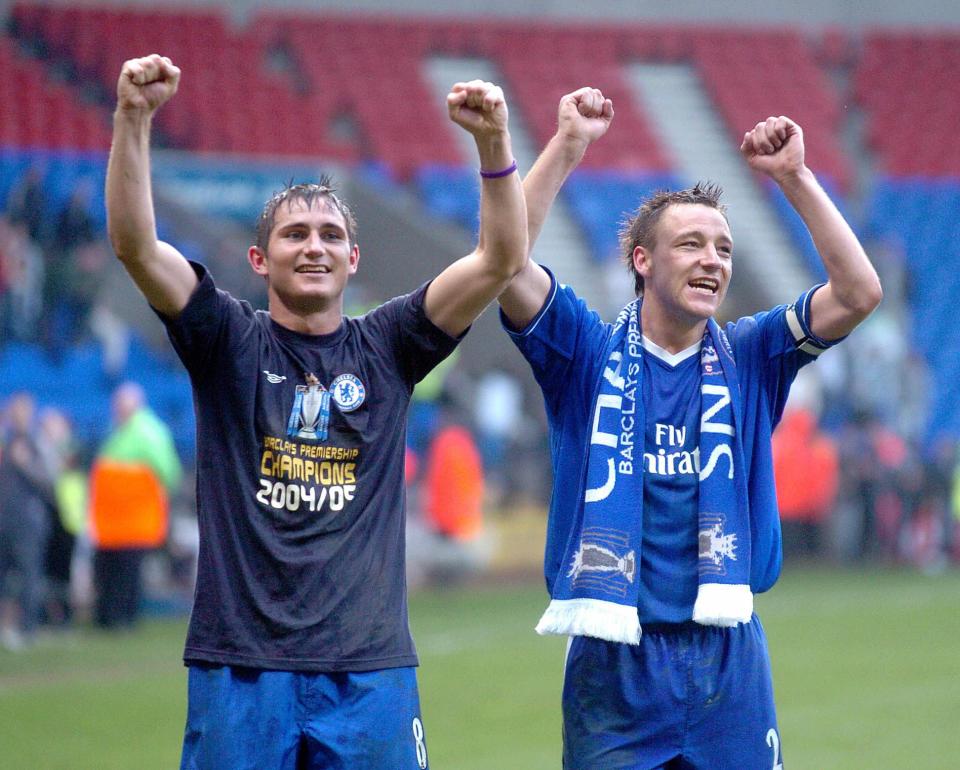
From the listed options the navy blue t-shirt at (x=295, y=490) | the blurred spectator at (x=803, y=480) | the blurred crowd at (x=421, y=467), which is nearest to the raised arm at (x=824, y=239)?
the navy blue t-shirt at (x=295, y=490)

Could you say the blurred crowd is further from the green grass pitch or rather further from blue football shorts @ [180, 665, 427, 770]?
blue football shorts @ [180, 665, 427, 770]

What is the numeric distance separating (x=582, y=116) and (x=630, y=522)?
44.4 inches

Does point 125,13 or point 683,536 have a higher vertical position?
point 125,13

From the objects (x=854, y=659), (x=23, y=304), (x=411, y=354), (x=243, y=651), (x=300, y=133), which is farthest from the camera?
(x=300, y=133)

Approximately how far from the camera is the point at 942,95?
90.3ft

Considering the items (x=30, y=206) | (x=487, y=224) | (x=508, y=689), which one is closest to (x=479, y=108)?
(x=487, y=224)

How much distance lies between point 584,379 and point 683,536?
1.72 feet

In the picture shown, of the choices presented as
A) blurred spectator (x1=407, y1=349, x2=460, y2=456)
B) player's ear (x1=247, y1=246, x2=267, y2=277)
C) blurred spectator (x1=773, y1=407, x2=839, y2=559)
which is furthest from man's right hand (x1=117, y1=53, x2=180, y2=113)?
blurred spectator (x1=773, y1=407, x2=839, y2=559)

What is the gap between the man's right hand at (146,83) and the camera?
3.57 meters

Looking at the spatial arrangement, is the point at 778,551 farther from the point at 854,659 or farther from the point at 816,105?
the point at 816,105

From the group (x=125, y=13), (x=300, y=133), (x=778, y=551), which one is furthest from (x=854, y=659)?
(x=125, y=13)

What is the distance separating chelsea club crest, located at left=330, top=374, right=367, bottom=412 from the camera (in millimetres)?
3957

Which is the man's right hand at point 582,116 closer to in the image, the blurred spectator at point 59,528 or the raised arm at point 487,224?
the raised arm at point 487,224

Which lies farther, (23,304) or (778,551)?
(23,304)
